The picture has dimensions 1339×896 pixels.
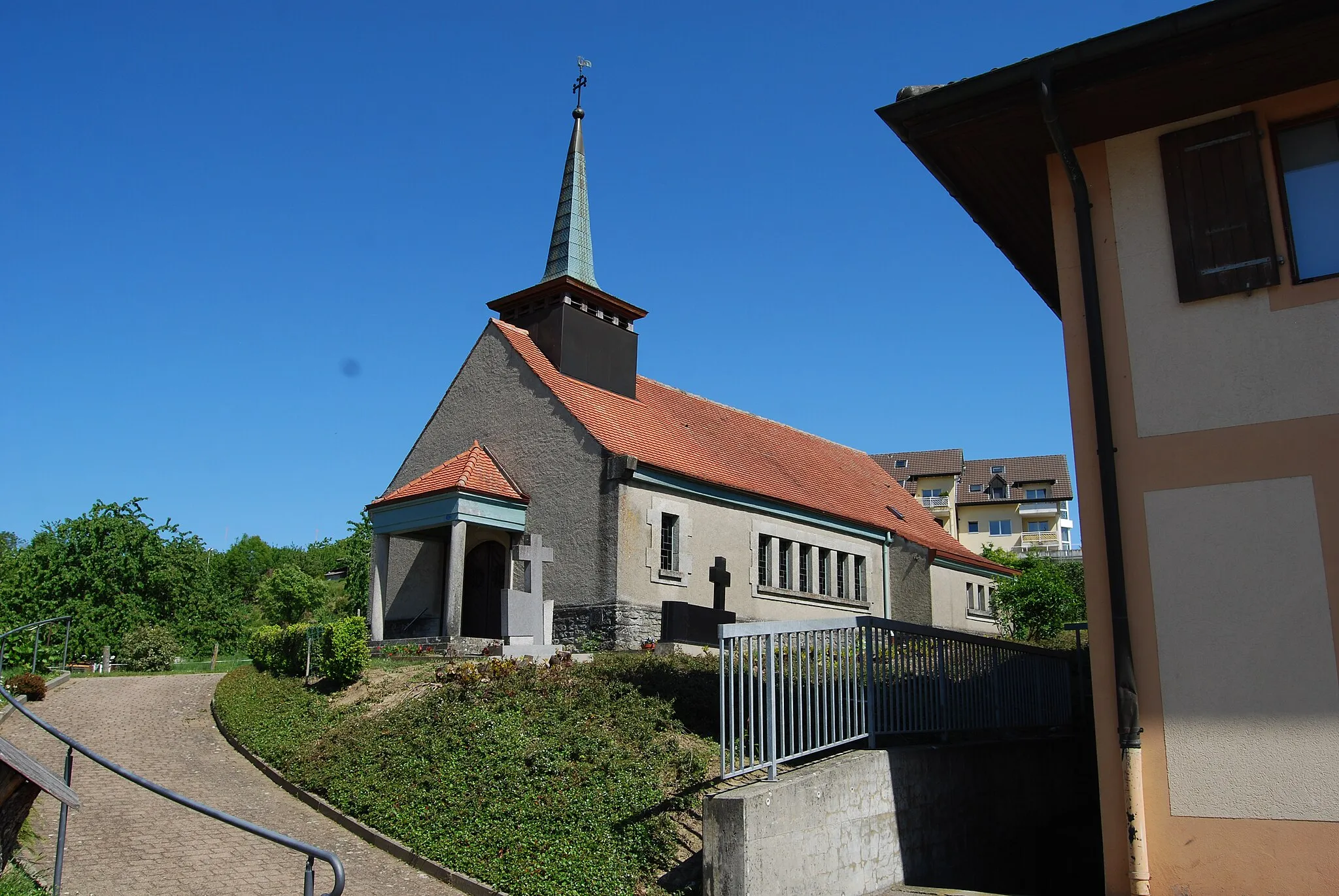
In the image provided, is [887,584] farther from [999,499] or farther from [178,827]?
[999,499]

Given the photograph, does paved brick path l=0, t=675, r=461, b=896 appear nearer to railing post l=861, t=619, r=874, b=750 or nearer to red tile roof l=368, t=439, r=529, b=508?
railing post l=861, t=619, r=874, b=750

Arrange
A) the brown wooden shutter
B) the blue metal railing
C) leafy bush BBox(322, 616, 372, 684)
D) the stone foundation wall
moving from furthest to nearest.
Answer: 1. the stone foundation wall
2. leafy bush BBox(322, 616, 372, 684)
3. the blue metal railing
4. the brown wooden shutter

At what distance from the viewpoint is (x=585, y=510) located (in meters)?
21.5

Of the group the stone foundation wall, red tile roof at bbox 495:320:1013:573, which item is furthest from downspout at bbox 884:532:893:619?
the stone foundation wall

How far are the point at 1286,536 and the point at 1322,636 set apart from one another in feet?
2.32

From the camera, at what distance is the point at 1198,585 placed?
7.26 m

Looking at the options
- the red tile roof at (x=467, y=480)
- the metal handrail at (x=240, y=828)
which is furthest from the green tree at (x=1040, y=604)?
the metal handrail at (x=240, y=828)

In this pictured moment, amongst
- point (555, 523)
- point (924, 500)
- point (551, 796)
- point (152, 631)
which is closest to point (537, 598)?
point (555, 523)

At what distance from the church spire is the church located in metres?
0.05

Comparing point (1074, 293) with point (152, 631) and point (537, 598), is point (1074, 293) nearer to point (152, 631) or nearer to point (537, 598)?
point (537, 598)

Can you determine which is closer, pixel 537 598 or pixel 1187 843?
pixel 1187 843

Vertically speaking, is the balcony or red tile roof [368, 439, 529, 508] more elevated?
the balcony

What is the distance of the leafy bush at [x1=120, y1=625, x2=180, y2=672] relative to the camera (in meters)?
24.8

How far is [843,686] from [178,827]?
22.9ft
